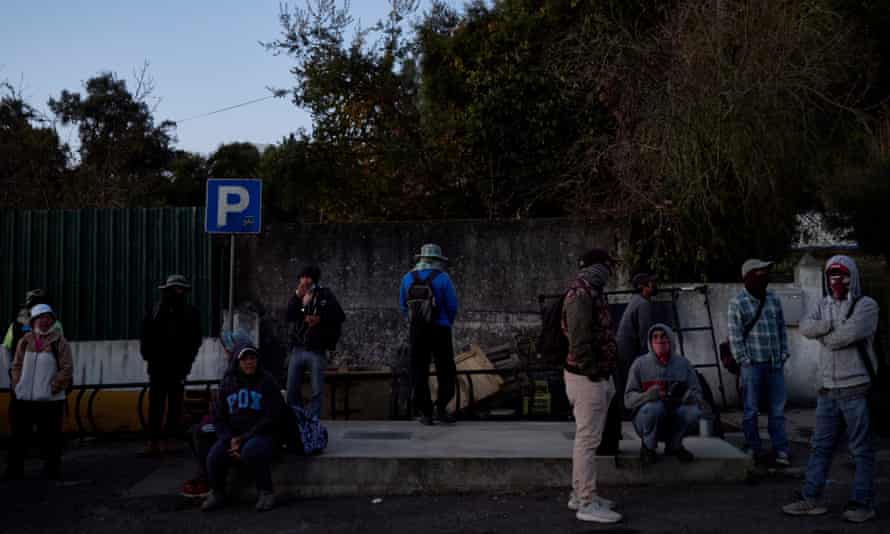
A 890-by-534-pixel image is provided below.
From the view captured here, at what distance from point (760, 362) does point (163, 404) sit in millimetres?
5916

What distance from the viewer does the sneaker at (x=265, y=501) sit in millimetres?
6918

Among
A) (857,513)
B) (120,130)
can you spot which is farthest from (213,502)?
(120,130)

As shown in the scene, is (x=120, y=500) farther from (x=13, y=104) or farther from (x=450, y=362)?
(x=13, y=104)

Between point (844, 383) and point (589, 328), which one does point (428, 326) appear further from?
point (844, 383)

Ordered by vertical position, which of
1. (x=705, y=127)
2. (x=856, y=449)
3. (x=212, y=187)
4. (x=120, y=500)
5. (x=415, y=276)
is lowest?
(x=120, y=500)

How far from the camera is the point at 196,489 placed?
23.2ft

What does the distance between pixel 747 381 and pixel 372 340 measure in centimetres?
617

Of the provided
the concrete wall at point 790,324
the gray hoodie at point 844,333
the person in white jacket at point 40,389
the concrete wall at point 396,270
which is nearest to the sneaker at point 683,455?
the gray hoodie at point 844,333

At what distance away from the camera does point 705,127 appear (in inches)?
496

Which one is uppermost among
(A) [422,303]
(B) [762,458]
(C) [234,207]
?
(C) [234,207]

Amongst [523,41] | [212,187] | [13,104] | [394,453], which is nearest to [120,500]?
[394,453]

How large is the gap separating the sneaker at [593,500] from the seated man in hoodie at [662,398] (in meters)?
0.88

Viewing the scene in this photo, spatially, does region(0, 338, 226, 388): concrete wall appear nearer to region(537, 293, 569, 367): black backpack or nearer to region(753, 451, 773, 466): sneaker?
region(537, 293, 569, 367): black backpack

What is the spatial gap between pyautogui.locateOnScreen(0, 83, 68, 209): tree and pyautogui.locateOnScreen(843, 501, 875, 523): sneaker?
16223 mm
